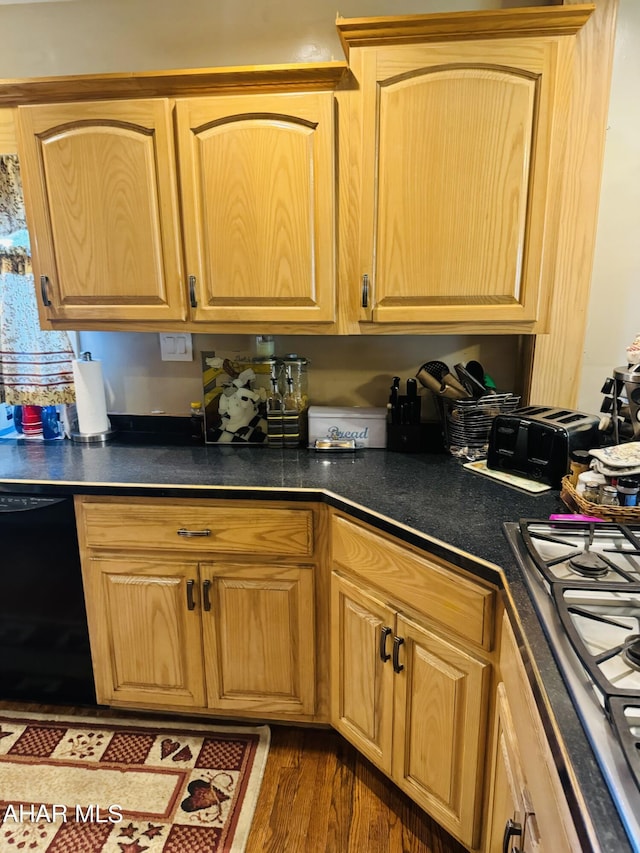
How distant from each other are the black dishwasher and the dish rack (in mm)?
1248

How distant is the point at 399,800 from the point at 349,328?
1.42m

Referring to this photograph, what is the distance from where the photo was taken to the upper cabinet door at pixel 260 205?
165cm

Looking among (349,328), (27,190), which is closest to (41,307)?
(27,190)

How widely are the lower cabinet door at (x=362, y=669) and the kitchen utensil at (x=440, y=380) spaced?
0.69 m

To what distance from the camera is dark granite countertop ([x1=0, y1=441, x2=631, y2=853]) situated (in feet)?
4.05

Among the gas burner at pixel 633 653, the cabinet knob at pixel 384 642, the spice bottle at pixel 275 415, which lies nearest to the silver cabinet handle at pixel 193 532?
the spice bottle at pixel 275 415

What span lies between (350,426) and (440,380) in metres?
0.35

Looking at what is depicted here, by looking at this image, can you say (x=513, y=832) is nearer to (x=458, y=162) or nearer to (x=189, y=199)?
(x=458, y=162)

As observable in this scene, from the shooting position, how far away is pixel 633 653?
31.9 inches

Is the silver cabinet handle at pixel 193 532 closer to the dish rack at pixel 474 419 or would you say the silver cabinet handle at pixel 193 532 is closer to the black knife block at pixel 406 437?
the black knife block at pixel 406 437

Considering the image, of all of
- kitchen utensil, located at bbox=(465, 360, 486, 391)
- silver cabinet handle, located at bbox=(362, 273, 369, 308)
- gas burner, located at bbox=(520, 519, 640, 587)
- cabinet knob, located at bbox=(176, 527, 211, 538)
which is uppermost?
silver cabinet handle, located at bbox=(362, 273, 369, 308)

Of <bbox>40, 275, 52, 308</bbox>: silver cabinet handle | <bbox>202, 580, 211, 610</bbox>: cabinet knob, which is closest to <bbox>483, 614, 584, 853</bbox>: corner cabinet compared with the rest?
<bbox>202, 580, 211, 610</bbox>: cabinet knob

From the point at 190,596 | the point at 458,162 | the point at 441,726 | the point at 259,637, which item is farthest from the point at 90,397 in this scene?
the point at 441,726

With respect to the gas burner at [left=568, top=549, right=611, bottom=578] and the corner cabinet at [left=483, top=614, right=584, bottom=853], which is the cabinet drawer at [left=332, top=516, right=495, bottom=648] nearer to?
the corner cabinet at [left=483, top=614, right=584, bottom=853]
